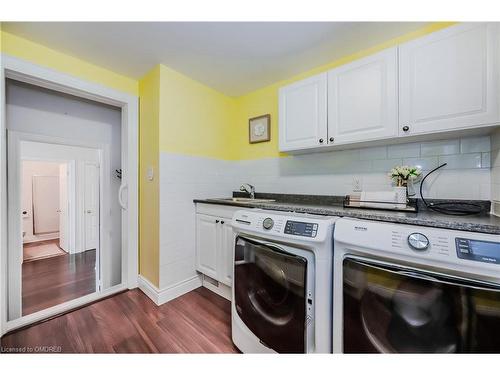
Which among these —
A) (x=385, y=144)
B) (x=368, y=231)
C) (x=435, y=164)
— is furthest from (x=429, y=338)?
(x=385, y=144)

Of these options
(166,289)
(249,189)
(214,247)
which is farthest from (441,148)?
(166,289)

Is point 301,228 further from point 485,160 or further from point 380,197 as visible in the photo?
point 485,160

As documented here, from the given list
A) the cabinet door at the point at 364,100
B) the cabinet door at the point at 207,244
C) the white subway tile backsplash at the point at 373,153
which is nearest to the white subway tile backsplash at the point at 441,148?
the white subway tile backsplash at the point at 373,153

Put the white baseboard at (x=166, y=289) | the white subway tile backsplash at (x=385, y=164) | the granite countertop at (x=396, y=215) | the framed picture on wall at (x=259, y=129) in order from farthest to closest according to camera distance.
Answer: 1. the framed picture on wall at (x=259, y=129)
2. the white baseboard at (x=166, y=289)
3. the white subway tile backsplash at (x=385, y=164)
4. the granite countertop at (x=396, y=215)

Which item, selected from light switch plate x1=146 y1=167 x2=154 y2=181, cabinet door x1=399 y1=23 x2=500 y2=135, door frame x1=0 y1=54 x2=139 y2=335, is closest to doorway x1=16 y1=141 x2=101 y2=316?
door frame x1=0 y1=54 x2=139 y2=335

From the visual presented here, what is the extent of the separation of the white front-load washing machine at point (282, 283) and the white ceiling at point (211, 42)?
1.35 meters

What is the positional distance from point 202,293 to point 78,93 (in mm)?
2202

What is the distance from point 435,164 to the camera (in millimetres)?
1405

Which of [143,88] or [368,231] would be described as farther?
[143,88]

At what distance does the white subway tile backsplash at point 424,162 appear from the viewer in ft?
4.63

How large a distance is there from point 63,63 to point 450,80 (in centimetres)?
282

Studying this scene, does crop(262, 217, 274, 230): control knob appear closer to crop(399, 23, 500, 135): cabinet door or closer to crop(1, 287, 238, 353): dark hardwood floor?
crop(1, 287, 238, 353): dark hardwood floor

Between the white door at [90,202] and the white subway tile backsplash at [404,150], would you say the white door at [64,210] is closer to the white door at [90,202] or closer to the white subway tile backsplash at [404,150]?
the white door at [90,202]

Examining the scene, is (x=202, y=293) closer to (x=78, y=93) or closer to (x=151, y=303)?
(x=151, y=303)
